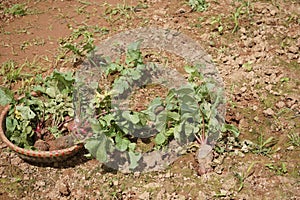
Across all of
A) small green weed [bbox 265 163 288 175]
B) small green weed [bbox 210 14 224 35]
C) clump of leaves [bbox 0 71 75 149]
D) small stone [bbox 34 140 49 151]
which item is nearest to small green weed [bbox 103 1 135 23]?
small green weed [bbox 210 14 224 35]

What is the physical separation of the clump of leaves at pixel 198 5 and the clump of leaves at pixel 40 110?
6.30 feet

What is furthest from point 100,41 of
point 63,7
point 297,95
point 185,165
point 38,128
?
point 297,95

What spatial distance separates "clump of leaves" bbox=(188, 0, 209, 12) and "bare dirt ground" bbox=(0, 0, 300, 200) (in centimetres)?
5

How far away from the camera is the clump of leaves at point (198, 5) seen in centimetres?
468

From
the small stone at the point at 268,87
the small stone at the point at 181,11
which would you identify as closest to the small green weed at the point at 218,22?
the small stone at the point at 181,11

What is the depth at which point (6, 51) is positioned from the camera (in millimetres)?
4422

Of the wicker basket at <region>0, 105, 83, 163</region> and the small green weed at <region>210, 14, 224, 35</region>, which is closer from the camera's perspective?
the wicker basket at <region>0, 105, 83, 163</region>

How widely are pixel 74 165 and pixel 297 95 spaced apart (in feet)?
7.00

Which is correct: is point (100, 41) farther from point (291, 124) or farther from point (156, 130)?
point (291, 124)

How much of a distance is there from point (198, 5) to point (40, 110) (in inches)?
90.5

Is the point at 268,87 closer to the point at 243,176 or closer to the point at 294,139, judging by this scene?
the point at 294,139

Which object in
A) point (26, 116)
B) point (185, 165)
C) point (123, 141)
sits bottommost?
point (185, 165)

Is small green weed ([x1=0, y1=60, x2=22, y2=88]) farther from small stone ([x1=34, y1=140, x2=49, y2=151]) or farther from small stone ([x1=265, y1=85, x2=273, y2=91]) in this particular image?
small stone ([x1=265, y1=85, x2=273, y2=91])

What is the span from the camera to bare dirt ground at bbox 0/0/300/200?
315cm
